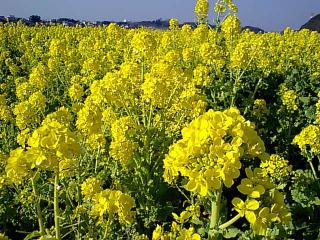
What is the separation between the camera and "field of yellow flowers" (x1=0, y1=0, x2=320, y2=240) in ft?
5.99

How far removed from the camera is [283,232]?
3109 millimetres

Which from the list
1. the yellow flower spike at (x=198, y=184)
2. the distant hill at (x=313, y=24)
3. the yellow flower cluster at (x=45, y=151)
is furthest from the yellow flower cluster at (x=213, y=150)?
the distant hill at (x=313, y=24)

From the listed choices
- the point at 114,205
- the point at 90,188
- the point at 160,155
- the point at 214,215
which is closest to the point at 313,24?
the point at 160,155

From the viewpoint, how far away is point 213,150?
1.74m

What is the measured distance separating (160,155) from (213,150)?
7.05ft

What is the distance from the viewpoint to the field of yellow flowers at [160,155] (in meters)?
1.83

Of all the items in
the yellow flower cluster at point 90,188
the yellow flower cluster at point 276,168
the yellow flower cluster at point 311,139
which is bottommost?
the yellow flower cluster at point 90,188

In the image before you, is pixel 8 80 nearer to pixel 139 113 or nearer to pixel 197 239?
pixel 139 113

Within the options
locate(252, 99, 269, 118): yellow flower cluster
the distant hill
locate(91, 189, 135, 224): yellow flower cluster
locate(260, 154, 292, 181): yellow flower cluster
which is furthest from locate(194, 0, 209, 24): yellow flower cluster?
the distant hill

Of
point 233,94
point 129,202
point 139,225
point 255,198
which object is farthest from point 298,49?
point 255,198

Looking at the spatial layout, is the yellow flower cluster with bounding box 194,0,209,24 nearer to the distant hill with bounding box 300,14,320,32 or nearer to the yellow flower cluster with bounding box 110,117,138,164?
the yellow flower cluster with bounding box 110,117,138,164

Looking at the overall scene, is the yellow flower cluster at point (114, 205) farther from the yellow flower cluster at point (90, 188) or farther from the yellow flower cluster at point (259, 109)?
the yellow flower cluster at point (259, 109)

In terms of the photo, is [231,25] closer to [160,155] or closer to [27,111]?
[160,155]

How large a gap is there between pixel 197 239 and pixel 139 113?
2.59 meters
